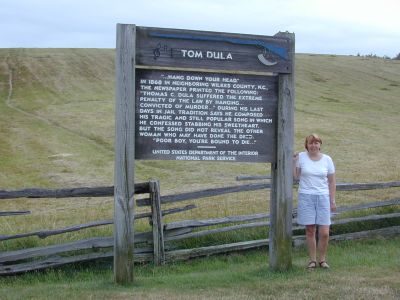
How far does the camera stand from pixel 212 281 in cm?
698

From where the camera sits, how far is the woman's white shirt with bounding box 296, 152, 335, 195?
7.54 meters

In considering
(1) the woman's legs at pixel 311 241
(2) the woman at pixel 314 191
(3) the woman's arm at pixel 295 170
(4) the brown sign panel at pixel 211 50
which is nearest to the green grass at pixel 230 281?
(1) the woman's legs at pixel 311 241

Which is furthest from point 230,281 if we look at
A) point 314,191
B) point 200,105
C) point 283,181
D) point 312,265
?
point 200,105

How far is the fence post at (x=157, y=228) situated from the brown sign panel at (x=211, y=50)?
7.61 feet

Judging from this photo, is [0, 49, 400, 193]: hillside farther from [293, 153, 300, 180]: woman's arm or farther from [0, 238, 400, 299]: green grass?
[293, 153, 300, 180]: woman's arm

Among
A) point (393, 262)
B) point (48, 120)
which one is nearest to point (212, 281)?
point (393, 262)

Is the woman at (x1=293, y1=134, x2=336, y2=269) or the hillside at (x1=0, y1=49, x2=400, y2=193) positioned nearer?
the woman at (x1=293, y1=134, x2=336, y2=269)

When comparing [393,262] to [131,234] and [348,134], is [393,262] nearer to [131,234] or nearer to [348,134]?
[131,234]

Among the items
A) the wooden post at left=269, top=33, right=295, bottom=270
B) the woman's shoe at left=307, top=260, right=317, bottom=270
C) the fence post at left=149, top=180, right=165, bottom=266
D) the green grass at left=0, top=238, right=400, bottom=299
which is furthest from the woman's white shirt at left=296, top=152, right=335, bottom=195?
the fence post at left=149, top=180, right=165, bottom=266

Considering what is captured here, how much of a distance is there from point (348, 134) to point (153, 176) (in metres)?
12.1

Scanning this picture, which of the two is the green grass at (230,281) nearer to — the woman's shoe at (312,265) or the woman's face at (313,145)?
the woman's shoe at (312,265)

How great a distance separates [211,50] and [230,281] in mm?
2591

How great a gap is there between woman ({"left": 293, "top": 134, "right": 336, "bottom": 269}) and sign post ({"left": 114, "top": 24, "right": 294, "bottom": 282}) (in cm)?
28

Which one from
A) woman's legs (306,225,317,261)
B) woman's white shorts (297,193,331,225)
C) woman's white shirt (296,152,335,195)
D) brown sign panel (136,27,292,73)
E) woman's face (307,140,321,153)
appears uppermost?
brown sign panel (136,27,292,73)
